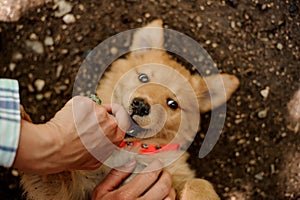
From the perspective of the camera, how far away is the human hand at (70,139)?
1356 mm

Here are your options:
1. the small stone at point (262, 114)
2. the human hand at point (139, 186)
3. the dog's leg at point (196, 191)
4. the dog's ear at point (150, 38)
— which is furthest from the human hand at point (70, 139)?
the small stone at point (262, 114)

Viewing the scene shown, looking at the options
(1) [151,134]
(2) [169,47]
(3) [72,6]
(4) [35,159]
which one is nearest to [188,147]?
(1) [151,134]

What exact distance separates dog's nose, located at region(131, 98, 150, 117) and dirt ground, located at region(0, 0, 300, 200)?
453 millimetres

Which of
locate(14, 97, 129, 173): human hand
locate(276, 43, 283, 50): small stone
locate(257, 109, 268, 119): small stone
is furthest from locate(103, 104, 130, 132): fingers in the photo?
locate(276, 43, 283, 50): small stone

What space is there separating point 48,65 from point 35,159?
37.4 inches

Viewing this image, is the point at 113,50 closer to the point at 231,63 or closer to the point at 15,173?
the point at 231,63

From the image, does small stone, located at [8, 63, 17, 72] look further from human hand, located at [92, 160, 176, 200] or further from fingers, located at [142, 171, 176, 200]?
fingers, located at [142, 171, 176, 200]

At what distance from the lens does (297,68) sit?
7.83 ft

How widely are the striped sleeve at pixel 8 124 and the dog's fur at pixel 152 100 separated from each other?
0.53 m

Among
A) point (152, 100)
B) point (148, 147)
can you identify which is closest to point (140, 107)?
point (152, 100)

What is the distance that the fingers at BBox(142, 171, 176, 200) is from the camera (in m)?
1.76

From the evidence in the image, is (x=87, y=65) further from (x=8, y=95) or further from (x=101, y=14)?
(x=8, y=95)

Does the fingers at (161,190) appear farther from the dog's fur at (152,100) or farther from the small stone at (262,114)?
the small stone at (262,114)

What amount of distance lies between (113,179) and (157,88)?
402mm
